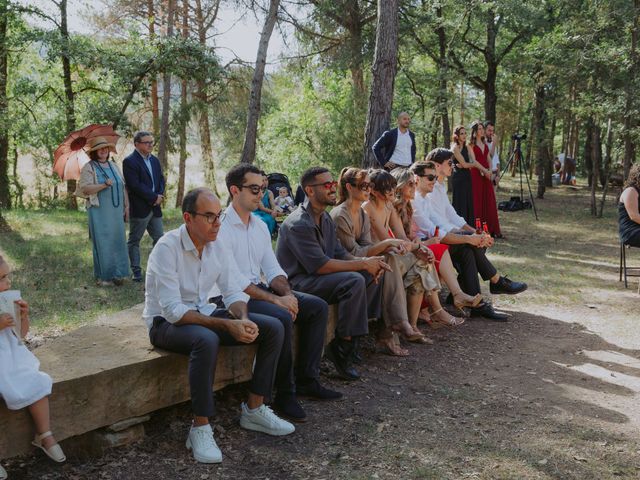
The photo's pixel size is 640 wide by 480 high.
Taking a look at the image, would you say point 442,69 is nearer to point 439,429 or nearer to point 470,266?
point 470,266

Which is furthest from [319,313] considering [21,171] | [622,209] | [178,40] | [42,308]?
[21,171]

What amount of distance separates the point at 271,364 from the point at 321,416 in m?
0.57

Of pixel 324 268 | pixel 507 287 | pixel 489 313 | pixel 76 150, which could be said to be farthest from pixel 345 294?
pixel 76 150

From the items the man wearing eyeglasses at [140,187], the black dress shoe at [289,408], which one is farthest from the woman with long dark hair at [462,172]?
the black dress shoe at [289,408]

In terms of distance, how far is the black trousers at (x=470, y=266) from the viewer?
614 cm

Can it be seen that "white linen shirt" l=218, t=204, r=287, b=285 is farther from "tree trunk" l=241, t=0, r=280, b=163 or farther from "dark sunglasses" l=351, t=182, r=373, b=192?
"tree trunk" l=241, t=0, r=280, b=163

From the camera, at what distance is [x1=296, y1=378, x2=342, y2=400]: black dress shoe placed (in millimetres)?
3986

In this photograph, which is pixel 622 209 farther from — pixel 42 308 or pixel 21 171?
pixel 21 171

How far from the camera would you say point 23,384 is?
106 inches

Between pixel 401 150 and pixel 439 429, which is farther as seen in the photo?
pixel 401 150

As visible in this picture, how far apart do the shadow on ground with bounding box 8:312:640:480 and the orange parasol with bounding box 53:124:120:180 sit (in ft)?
12.5

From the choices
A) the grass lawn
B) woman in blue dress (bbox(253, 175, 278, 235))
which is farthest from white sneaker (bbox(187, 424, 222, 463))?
woman in blue dress (bbox(253, 175, 278, 235))

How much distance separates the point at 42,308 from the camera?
19.0ft

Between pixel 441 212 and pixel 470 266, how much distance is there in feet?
2.23
